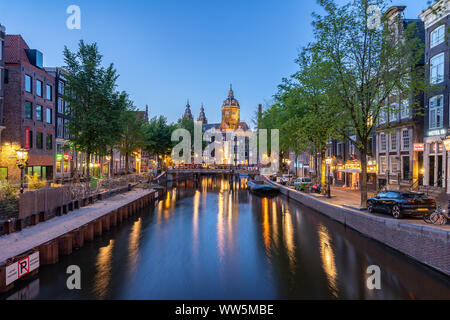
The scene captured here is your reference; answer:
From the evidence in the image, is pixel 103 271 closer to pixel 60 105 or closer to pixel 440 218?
pixel 440 218

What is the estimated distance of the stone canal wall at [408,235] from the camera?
464 inches

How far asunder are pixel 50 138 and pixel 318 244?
126ft

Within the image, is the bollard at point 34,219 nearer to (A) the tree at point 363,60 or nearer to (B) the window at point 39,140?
(A) the tree at point 363,60

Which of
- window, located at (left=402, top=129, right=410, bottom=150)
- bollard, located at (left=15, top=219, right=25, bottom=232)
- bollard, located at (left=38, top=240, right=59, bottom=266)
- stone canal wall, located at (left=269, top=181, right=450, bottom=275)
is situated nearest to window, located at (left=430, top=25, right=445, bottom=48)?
window, located at (left=402, top=129, right=410, bottom=150)

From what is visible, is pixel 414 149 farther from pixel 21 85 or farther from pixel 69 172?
pixel 69 172

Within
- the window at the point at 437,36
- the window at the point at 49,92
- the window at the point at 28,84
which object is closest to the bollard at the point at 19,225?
the window at the point at 28,84

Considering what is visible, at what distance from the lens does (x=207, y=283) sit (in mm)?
12422

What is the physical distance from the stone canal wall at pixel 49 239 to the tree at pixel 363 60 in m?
18.5

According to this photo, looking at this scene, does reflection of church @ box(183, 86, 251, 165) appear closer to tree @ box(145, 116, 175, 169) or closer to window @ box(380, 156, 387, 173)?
tree @ box(145, 116, 175, 169)

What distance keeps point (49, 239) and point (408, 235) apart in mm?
17393

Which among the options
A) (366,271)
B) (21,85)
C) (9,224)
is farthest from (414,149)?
(21,85)

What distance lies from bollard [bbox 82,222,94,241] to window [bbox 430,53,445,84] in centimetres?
2819

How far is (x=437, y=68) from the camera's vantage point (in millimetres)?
24859

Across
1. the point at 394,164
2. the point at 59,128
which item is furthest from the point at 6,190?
the point at 394,164
